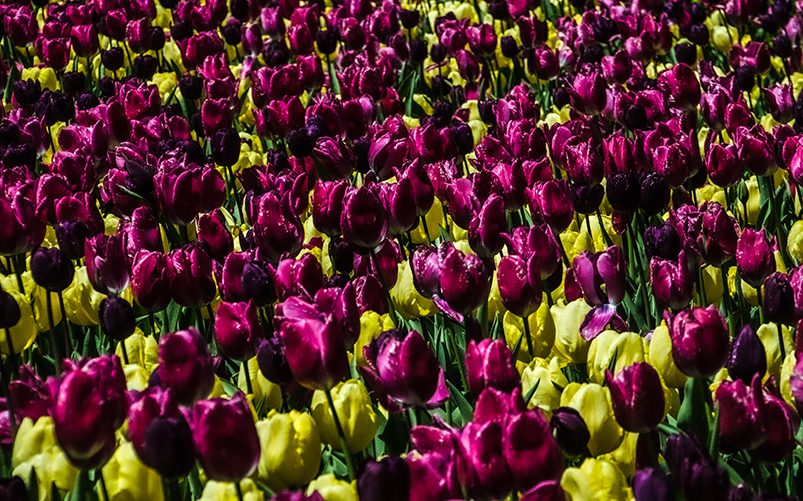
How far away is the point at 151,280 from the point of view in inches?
91.6

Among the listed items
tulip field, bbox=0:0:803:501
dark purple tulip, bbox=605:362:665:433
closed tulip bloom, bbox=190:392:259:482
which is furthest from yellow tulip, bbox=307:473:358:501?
dark purple tulip, bbox=605:362:665:433

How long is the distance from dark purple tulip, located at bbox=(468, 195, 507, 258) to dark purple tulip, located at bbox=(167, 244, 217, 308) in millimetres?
592

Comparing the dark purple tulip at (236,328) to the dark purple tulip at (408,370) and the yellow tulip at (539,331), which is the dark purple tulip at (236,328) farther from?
the yellow tulip at (539,331)

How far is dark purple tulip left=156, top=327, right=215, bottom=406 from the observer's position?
175cm

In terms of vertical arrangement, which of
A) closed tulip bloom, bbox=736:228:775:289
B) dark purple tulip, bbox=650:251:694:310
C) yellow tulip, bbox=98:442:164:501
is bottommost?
closed tulip bloom, bbox=736:228:775:289

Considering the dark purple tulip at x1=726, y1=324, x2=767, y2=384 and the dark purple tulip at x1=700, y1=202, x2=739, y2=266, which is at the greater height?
the dark purple tulip at x1=726, y1=324, x2=767, y2=384

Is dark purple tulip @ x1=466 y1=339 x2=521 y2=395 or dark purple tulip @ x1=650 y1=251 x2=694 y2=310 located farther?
dark purple tulip @ x1=650 y1=251 x2=694 y2=310

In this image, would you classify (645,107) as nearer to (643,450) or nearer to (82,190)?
(82,190)

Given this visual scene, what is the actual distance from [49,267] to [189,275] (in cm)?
28

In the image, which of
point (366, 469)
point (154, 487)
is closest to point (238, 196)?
point (154, 487)

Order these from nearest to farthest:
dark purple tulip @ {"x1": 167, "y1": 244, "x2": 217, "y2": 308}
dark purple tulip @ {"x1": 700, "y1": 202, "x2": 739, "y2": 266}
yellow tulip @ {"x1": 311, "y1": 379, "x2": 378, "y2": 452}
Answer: yellow tulip @ {"x1": 311, "y1": 379, "x2": 378, "y2": 452}, dark purple tulip @ {"x1": 167, "y1": 244, "x2": 217, "y2": 308}, dark purple tulip @ {"x1": 700, "y1": 202, "x2": 739, "y2": 266}

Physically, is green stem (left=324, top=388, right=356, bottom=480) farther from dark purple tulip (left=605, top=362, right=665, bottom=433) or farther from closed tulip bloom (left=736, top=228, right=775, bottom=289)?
closed tulip bloom (left=736, top=228, right=775, bottom=289)

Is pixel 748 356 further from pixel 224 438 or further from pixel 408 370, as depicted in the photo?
pixel 224 438

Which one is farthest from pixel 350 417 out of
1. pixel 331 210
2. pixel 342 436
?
pixel 331 210
